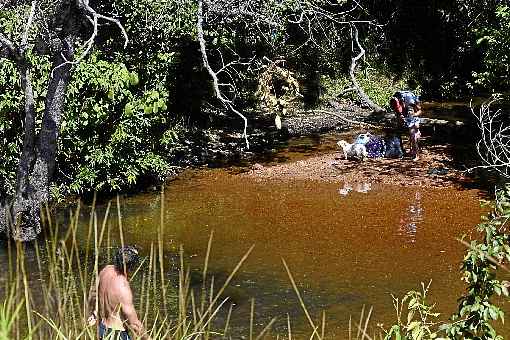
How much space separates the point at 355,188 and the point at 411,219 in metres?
1.95

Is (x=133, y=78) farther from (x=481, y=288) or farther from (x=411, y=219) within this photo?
(x=481, y=288)

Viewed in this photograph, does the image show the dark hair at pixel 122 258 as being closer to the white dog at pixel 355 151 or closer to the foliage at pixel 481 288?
the foliage at pixel 481 288

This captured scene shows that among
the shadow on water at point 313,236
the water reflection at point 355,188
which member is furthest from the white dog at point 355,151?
the water reflection at point 355,188

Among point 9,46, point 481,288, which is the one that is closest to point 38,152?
point 9,46

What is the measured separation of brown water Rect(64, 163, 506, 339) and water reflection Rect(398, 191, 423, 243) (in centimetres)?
1

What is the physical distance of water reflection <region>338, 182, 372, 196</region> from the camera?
480 inches

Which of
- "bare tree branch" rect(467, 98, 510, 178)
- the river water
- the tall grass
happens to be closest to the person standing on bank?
"bare tree branch" rect(467, 98, 510, 178)

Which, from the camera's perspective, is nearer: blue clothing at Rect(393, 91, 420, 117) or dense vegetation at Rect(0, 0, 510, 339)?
dense vegetation at Rect(0, 0, 510, 339)

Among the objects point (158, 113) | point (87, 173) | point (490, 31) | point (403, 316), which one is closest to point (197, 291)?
point (403, 316)

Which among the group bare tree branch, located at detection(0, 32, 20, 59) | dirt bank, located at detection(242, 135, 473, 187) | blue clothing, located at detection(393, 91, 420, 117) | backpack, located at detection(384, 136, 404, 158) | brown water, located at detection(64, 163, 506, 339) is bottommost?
brown water, located at detection(64, 163, 506, 339)

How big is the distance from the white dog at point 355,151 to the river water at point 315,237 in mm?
1669

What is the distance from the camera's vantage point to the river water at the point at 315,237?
301 inches

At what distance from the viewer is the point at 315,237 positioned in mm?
9898

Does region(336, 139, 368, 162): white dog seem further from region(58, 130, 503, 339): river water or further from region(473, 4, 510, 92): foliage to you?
region(473, 4, 510, 92): foliage
